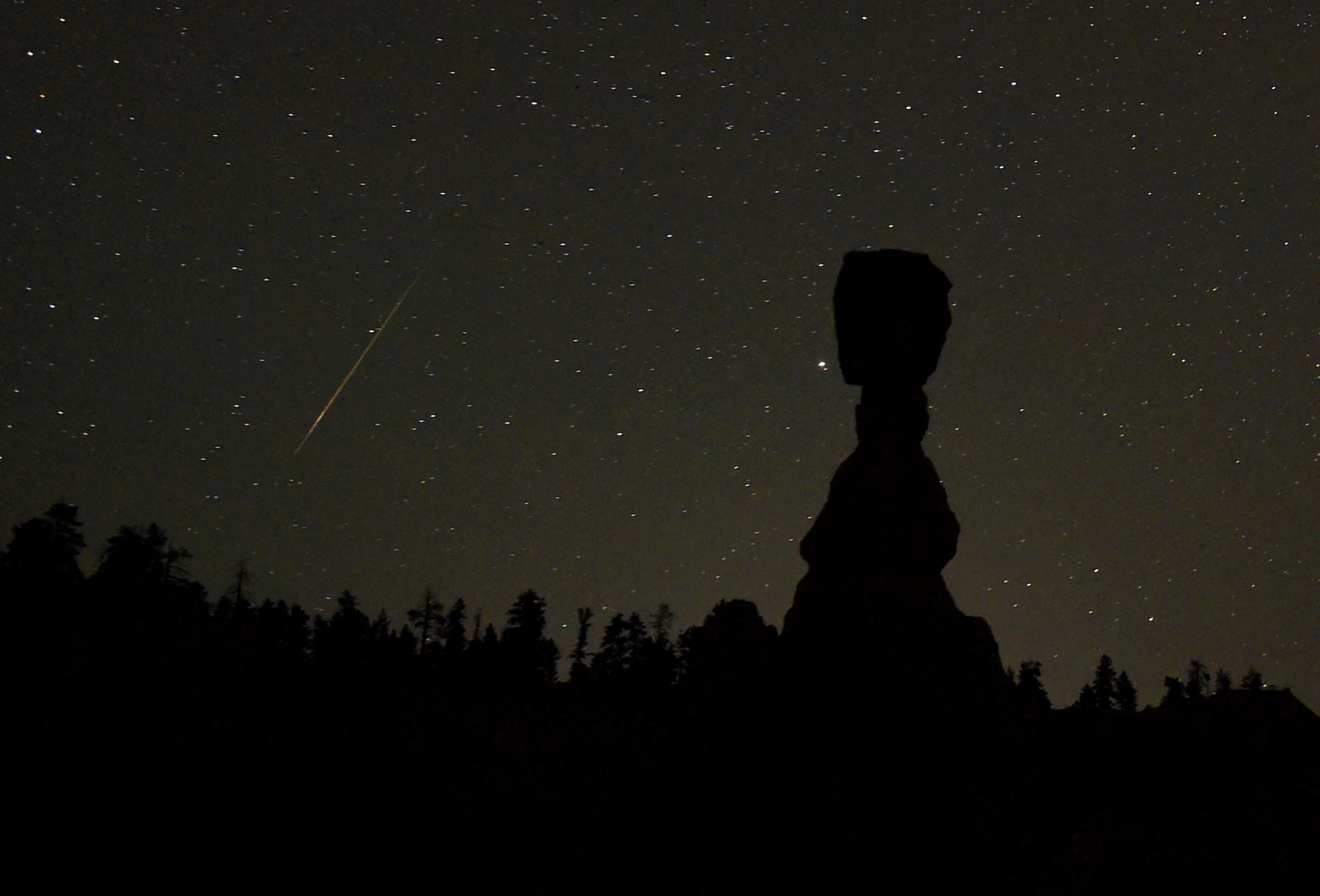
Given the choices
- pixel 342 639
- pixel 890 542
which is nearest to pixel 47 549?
pixel 342 639

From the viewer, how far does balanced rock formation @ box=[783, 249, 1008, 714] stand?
26094 mm

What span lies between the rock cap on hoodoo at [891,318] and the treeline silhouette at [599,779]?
9.32 m

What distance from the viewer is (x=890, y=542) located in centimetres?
2752

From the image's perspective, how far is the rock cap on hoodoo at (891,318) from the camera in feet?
94.4

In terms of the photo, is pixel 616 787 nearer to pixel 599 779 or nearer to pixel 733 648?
pixel 599 779

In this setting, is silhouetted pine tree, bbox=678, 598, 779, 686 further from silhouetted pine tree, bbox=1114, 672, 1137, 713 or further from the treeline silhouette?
silhouetted pine tree, bbox=1114, 672, 1137, 713

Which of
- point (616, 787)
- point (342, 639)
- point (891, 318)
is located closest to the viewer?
point (891, 318)

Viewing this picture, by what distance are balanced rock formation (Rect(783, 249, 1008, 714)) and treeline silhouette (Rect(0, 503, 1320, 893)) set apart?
2.31 feet

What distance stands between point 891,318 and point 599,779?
28.3 meters

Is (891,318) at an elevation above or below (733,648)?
above

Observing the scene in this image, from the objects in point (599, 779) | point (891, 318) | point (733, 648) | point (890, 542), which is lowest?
point (599, 779)

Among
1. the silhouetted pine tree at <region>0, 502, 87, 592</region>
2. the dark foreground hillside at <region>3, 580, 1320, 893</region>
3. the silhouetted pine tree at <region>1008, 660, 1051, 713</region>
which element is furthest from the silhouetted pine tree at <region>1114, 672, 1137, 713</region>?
the silhouetted pine tree at <region>0, 502, 87, 592</region>

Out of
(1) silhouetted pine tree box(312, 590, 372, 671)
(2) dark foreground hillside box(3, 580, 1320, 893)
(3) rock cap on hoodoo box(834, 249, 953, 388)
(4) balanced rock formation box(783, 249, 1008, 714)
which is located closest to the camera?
(2) dark foreground hillside box(3, 580, 1320, 893)

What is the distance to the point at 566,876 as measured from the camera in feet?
113
